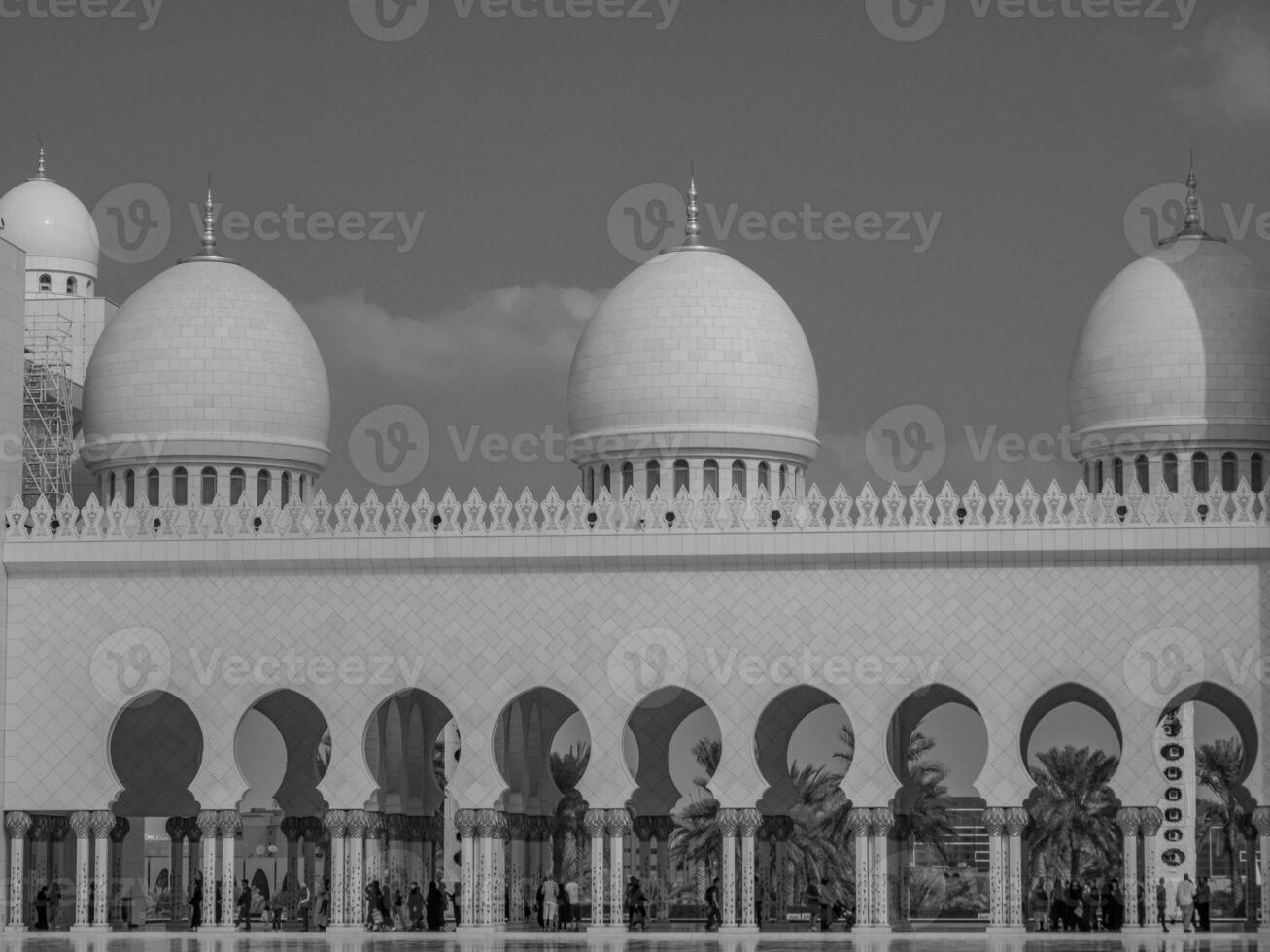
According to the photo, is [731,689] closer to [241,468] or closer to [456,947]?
[456,947]

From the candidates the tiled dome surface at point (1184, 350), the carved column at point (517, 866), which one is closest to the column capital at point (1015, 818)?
the tiled dome surface at point (1184, 350)

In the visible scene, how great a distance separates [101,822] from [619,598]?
8196 mm

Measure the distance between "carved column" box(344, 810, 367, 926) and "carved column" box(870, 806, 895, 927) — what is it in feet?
23.9

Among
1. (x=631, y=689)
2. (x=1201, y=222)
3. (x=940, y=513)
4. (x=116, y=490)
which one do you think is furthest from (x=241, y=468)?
(x=1201, y=222)

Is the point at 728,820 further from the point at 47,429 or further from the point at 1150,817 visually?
the point at 47,429

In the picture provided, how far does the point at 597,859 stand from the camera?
33.4 m

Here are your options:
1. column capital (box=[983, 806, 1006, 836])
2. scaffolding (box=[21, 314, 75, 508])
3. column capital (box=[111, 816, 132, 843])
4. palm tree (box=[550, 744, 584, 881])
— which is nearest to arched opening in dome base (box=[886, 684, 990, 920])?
column capital (box=[983, 806, 1006, 836])

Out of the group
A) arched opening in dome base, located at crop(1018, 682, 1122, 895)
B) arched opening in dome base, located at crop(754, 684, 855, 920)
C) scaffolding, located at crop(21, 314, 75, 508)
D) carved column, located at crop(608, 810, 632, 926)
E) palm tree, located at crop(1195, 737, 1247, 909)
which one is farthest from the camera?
arched opening in dome base, located at crop(1018, 682, 1122, 895)

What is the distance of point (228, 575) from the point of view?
34.7 meters

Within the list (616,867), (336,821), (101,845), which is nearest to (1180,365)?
(616,867)

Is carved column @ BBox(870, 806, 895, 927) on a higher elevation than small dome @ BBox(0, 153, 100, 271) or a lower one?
lower

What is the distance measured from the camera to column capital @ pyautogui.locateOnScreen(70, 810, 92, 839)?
34.1 meters

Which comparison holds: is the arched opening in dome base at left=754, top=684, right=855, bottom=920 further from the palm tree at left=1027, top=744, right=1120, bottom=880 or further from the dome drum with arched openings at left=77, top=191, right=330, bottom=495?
the dome drum with arched openings at left=77, top=191, right=330, bottom=495

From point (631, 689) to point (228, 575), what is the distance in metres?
6.26
